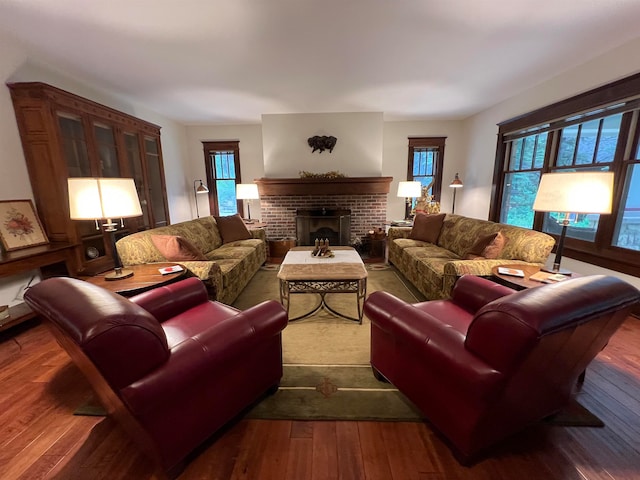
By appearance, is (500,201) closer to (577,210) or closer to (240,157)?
(577,210)

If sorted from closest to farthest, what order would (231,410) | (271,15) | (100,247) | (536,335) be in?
(536,335) → (231,410) → (271,15) → (100,247)

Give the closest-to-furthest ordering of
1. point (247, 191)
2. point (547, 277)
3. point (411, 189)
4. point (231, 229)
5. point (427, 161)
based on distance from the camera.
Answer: point (547, 277) → point (231, 229) → point (411, 189) → point (247, 191) → point (427, 161)

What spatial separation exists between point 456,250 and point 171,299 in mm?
3146

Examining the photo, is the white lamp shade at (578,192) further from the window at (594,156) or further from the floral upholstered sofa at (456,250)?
the floral upholstered sofa at (456,250)

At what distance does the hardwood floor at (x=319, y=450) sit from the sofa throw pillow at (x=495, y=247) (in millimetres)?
1209

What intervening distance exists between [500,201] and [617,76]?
2119 mm

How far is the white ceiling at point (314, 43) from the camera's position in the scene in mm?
1909

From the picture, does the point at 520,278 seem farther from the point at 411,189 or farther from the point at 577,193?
the point at 411,189

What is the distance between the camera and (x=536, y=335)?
0.85 m

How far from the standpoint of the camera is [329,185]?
479 cm

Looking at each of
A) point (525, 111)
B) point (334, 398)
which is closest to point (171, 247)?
point (334, 398)

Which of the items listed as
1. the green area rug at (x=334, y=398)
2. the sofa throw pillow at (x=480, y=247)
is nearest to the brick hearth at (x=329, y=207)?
the sofa throw pillow at (x=480, y=247)

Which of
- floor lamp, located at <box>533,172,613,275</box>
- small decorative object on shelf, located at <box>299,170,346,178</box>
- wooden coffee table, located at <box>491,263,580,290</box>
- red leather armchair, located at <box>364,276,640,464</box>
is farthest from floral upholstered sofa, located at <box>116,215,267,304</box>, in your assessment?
floor lamp, located at <box>533,172,613,275</box>

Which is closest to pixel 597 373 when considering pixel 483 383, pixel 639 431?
pixel 639 431
